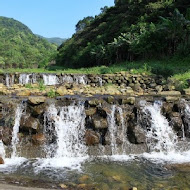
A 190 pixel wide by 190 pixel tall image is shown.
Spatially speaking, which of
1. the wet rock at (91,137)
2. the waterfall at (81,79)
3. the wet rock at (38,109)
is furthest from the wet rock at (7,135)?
the waterfall at (81,79)

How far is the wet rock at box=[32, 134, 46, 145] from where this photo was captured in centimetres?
944

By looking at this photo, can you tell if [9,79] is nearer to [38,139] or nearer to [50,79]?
[50,79]

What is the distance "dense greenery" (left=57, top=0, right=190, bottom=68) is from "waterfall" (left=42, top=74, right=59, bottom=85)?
42.8 ft

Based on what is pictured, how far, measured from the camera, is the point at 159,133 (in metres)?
10.5

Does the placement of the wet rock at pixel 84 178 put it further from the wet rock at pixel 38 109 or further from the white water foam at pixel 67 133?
the wet rock at pixel 38 109

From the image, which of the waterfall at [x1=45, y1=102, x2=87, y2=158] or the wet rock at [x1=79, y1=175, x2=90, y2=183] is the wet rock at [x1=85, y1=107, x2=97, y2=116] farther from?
the wet rock at [x1=79, y1=175, x2=90, y2=183]

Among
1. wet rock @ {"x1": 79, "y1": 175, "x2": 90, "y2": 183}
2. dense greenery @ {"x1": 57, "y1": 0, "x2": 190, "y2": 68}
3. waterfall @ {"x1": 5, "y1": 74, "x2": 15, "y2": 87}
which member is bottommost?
wet rock @ {"x1": 79, "y1": 175, "x2": 90, "y2": 183}

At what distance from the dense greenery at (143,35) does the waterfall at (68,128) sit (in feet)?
62.1

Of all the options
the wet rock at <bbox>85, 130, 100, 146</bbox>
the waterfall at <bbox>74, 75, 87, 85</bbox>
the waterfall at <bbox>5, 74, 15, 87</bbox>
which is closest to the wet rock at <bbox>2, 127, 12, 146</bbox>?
the wet rock at <bbox>85, 130, 100, 146</bbox>

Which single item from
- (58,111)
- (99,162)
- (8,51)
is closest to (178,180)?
(99,162)

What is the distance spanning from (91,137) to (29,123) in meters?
2.45

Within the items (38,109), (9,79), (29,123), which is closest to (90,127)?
(38,109)

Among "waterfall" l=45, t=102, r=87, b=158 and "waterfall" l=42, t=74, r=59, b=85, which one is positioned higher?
"waterfall" l=42, t=74, r=59, b=85

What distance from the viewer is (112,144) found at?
9.80 m
